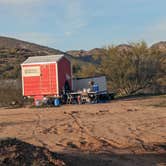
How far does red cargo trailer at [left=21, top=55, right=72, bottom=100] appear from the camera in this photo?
129 ft

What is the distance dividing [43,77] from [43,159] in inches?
1171

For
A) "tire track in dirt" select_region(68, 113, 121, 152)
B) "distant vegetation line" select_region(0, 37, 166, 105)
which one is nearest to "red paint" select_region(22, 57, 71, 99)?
"distant vegetation line" select_region(0, 37, 166, 105)

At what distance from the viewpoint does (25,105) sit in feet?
133

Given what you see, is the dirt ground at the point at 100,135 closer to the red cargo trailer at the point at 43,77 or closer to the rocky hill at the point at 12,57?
the red cargo trailer at the point at 43,77

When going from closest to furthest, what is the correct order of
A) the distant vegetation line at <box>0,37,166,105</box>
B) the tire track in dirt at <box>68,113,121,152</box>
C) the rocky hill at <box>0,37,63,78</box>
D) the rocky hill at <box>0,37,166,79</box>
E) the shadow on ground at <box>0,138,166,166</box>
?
the shadow on ground at <box>0,138,166,166</box> < the tire track in dirt at <box>68,113,121,152</box> < the distant vegetation line at <box>0,37,166,105</box> < the rocky hill at <box>0,37,166,79</box> < the rocky hill at <box>0,37,63,78</box>

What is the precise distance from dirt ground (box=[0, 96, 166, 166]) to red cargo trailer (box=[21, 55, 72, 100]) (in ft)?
38.6

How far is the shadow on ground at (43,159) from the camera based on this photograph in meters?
9.97

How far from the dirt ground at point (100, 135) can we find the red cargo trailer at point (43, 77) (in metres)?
11.8

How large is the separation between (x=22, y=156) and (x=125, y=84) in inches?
1568

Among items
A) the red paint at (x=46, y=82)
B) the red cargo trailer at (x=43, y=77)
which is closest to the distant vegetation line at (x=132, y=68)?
the red cargo trailer at (x=43, y=77)

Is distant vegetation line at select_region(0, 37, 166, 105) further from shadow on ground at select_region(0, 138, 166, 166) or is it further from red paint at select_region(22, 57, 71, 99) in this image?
shadow on ground at select_region(0, 138, 166, 166)

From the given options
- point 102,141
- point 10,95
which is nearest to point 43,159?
A: point 102,141

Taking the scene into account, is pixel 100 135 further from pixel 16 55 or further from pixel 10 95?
pixel 16 55

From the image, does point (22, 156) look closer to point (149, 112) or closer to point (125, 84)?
point (149, 112)
